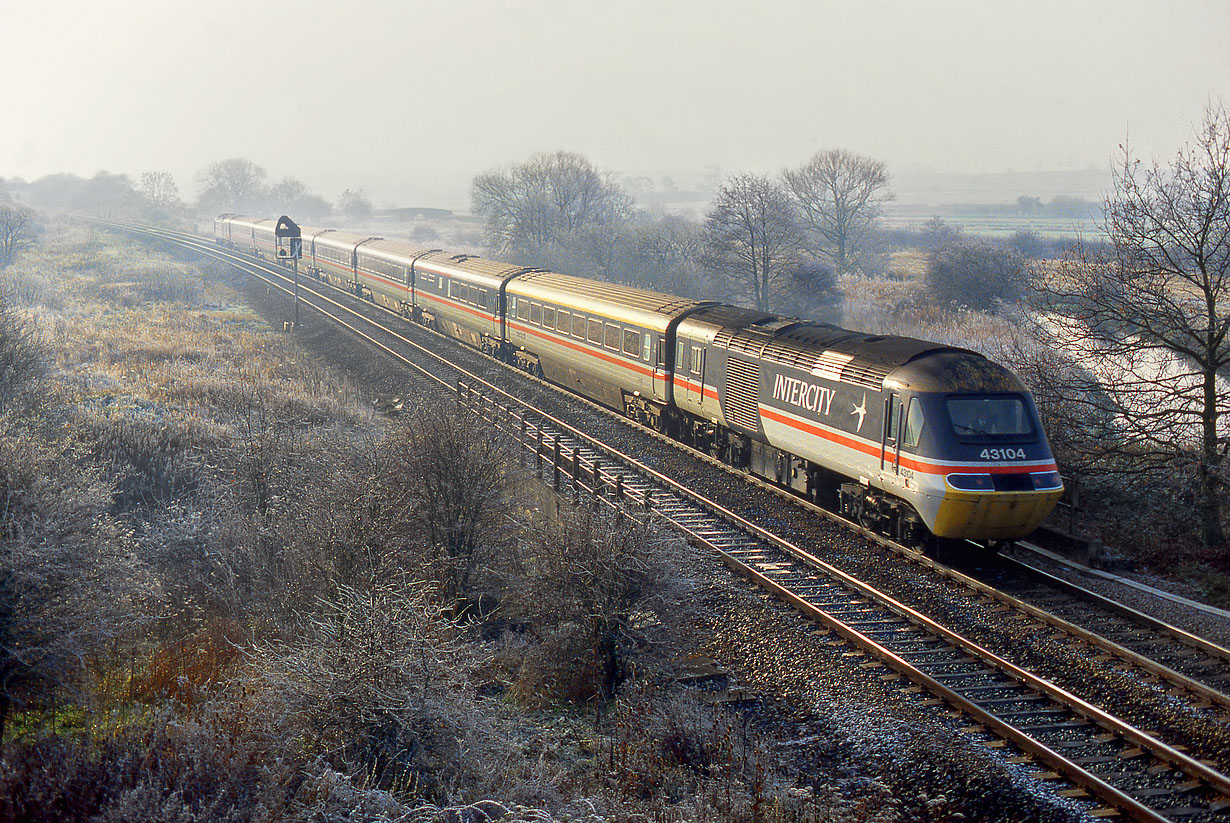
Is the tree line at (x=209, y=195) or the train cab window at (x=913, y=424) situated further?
the tree line at (x=209, y=195)

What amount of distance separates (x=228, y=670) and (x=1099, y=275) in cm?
1629

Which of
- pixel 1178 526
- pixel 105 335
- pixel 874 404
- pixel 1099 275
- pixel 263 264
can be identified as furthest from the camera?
pixel 263 264

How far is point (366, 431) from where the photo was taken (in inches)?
912

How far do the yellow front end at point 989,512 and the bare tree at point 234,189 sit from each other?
5329 inches

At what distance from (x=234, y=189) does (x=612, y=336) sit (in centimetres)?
12723

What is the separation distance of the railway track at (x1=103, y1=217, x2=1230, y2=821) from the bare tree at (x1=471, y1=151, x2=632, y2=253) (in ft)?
179

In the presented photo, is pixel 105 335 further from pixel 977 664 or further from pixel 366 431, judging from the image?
pixel 977 664

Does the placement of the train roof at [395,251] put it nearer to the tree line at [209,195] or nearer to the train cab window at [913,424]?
the train cab window at [913,424]

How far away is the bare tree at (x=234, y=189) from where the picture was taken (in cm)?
13348

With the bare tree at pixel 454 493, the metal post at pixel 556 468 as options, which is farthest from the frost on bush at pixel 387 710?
the metal post at pixel 556 468

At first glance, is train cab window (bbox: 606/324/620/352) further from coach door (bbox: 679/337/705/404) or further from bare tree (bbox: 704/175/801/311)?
bare tree (bbox: 704/175/801/311)

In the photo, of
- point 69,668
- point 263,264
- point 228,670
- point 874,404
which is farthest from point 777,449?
point 263,264

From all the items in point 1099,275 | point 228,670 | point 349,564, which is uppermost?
point 1099,275

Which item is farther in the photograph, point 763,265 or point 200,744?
point 763,265
